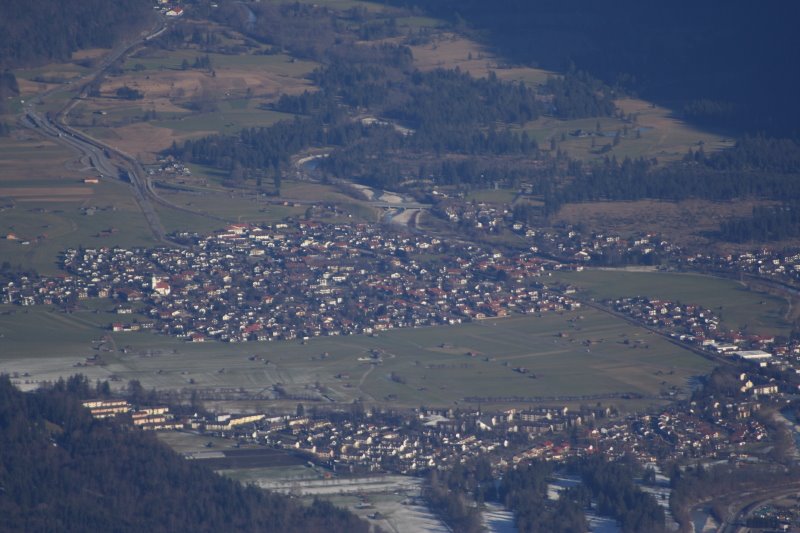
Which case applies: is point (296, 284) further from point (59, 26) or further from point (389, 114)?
point (59, 26)

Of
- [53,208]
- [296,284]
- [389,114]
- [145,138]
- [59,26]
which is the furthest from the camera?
[59,26]

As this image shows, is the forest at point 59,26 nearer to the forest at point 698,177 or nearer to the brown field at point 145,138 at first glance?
the brown field at point 145,138

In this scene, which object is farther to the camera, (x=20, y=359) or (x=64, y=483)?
(x=20, y=359)

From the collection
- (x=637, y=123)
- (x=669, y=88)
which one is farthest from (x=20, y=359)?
(x=669, y=88)

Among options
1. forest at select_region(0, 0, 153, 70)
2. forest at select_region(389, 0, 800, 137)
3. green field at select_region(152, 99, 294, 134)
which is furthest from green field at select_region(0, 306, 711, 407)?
forest at select_region(0, 0, 153, 70)

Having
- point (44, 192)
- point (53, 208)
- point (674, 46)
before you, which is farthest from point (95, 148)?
point (674, 46)

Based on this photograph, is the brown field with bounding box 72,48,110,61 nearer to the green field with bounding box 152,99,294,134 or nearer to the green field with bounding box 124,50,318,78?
the green field with bounding box 124,50,318,78

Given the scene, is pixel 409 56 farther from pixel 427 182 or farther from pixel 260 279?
pixel 260 279
